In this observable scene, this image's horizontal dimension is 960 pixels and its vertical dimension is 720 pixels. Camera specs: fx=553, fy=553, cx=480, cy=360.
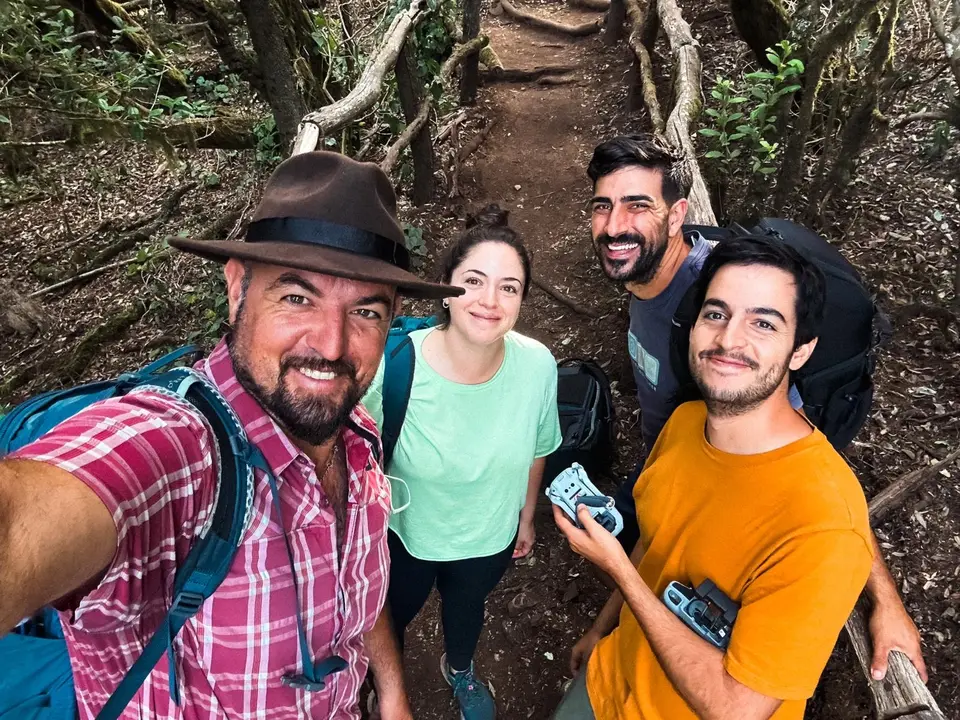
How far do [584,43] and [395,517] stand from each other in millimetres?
10681

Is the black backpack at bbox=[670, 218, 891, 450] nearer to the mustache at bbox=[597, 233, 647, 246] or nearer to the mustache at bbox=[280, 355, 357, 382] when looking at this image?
the mustache at bbox=[597, 233, 647, 246]

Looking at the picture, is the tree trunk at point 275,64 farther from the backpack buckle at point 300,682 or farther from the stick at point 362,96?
the backpack buckle at point 300,682

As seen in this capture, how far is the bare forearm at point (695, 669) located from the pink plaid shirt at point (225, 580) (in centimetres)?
88

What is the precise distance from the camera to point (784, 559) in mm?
1588

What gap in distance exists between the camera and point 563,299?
225 inches

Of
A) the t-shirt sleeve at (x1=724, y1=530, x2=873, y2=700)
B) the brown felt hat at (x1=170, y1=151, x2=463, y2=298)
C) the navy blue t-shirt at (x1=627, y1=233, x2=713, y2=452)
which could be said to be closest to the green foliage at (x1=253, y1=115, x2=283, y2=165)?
the navy blue t-shirt at (x1=627, y1=233, x2=713, y2=452)

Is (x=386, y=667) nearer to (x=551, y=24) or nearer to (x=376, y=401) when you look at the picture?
(x=376, y=401)

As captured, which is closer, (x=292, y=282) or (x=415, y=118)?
(x=292, y=282)

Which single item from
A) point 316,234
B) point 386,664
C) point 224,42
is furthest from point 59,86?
point 386,664

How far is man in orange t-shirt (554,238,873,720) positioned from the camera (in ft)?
5.03

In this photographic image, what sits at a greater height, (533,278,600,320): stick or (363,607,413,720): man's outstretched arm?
(533,278,600,320): stick

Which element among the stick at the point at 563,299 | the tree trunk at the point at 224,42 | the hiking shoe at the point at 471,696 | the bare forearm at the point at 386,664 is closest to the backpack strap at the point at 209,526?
the bare forearm at the point at 386,664

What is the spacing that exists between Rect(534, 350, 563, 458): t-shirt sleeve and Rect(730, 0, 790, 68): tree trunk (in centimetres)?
532

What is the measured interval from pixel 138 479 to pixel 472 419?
1.40 meters
